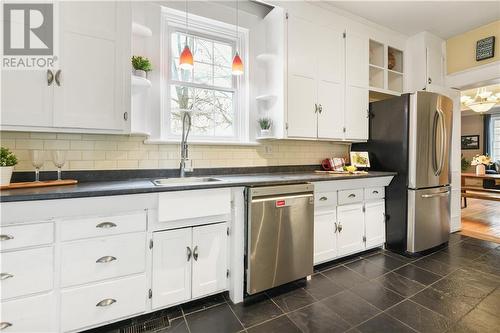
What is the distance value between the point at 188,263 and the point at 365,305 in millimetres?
1457

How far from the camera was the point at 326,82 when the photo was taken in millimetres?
2848

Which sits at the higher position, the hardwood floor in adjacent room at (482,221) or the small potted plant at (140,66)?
the small potted plant at (140,66)

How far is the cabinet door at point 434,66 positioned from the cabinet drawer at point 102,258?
4.35m

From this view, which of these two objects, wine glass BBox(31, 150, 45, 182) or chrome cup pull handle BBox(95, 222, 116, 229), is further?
wine glass BBox(31, 150, 45, 182)

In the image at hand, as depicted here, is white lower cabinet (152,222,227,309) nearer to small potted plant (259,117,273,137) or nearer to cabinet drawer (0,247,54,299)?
cabinet drawer (0,247,54,299)

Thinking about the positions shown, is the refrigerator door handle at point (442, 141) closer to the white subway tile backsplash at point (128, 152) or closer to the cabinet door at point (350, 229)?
the cabinet door at point (350, 229)

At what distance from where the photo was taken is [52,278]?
54.1 inches

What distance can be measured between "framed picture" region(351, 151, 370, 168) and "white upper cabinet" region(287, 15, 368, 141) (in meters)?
0.24

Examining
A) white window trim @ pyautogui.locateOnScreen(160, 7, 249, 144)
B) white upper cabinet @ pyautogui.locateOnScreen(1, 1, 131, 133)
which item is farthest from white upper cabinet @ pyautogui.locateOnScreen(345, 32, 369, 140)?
white upper cabinet @ pyautogui.locateOnScreen(1, 1, 131, 133)

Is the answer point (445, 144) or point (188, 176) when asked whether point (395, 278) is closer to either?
point (445, 144)

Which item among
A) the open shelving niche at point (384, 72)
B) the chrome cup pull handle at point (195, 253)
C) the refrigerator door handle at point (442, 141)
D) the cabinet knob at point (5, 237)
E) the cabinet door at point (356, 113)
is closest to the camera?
the cabinet knob at point (5, 237)

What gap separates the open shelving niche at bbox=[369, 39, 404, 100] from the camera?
3371 millimetres

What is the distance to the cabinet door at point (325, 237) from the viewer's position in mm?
2395

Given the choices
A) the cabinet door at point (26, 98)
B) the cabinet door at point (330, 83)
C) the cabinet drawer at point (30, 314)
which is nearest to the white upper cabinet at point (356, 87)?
the cabinet door at point (330, 83)
